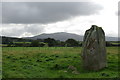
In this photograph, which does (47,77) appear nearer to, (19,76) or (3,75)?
(19,76)

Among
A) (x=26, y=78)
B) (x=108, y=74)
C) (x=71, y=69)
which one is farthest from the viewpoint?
(x=71, y=69)

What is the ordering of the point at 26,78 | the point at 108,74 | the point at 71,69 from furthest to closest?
1. the point at 71,69
2. the point at 108,74
3. the point at 26,78

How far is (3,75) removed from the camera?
16.4 meters

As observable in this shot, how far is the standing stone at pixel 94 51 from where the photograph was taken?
65.2ft

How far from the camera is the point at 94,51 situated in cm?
1989

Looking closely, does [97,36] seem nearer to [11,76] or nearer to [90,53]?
[90,53]

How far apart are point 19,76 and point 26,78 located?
0.80 meters

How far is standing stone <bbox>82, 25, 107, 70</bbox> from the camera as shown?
1988 cm

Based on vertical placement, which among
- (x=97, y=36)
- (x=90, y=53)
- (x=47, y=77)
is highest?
(x=97, y=36)

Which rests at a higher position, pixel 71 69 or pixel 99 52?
pixel 99 52

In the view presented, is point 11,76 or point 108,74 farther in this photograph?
point 108,74

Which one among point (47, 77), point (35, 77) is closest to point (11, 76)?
point (35, 77)

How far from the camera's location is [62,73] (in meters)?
18.2

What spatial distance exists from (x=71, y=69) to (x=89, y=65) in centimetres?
202
